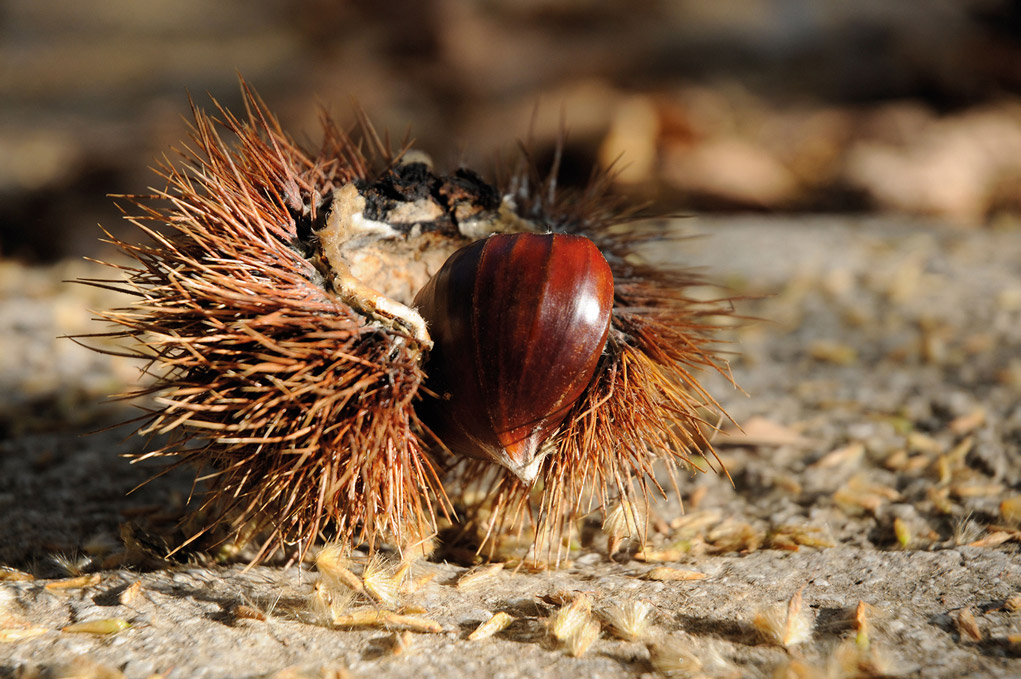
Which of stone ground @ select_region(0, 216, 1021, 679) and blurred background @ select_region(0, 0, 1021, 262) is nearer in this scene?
stone ground @ select_region(0, 216, 1021, 679)

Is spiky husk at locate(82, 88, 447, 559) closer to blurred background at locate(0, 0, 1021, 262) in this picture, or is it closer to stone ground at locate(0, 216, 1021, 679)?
stone ground at locate(0, 216, 1021, 679)

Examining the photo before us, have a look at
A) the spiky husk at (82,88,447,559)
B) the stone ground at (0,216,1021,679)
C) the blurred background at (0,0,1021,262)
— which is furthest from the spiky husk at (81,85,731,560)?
the blurred background at (0,0,1021,262)

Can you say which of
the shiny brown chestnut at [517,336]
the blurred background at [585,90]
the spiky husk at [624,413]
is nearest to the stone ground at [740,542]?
the spiky husk at [624,413]

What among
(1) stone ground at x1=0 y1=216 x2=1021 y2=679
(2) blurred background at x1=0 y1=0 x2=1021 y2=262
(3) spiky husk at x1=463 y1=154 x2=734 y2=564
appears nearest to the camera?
(1) stone ground at x1=0 y1=216 x2=1021 y2=679

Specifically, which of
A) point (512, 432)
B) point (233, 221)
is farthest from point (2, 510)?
point (512, 432)

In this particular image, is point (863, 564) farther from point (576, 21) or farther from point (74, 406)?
point (576, 21)

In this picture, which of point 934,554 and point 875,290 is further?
point 875,290
